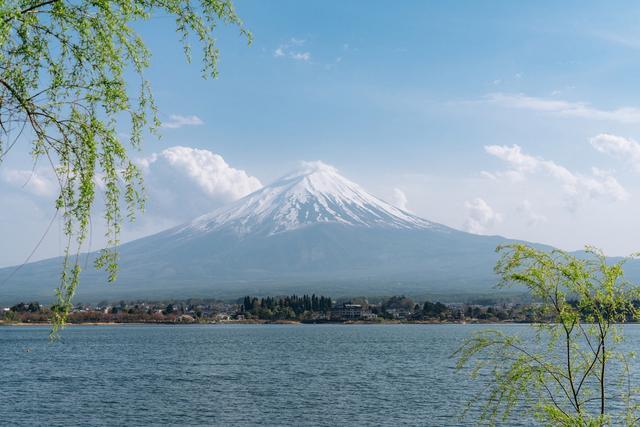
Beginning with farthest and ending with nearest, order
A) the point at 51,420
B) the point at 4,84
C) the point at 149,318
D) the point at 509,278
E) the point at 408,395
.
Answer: the point at 149,318, the point at 408,395, the point at 51,420, the point at 509,278, the point at 4,84

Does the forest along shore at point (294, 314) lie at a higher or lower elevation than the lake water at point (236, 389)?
higher

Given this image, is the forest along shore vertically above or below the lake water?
above

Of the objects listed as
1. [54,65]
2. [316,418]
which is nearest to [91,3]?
[54,65]

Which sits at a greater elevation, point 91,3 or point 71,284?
point 91,3

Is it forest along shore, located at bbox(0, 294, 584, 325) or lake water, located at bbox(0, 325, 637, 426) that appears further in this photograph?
forest along shore, located at bbox(0, 294, 584, 325)

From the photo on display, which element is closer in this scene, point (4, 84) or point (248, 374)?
point (4, 84)

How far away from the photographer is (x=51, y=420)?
3181 centimetres

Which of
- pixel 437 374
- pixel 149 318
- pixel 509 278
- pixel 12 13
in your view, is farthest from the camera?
pixel 149 318

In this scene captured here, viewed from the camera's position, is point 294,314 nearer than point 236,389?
No

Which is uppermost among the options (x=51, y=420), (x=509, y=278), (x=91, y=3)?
(x=91, y=3)

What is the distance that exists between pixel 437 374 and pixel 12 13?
49642 millimetres

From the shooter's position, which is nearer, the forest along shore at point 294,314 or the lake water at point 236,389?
the lake water at point 236,389

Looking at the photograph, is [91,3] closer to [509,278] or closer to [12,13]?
[12,13]

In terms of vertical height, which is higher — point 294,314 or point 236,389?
point 294,314
